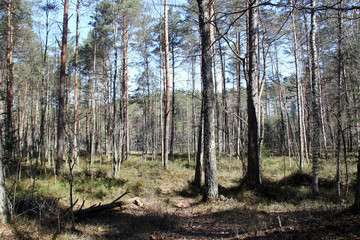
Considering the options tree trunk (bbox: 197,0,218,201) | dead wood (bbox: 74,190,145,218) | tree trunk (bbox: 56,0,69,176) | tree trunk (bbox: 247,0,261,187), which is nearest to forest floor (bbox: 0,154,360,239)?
dead wood (bbox: 74,190,145,218)

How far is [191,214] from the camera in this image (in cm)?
603

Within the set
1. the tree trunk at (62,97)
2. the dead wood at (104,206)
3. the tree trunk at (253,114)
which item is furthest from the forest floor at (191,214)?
the tree trunk at (62,97)

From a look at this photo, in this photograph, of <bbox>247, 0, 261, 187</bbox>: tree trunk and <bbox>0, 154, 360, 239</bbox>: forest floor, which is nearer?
→ <bbox>0, 154, 360, 239</bbox>: forest floor

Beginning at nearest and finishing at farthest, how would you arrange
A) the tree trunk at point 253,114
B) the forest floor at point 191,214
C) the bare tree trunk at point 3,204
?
the forest floor at point 191,214 < the bare tree trunk at point 3,204 < the tree trunk at point 253,114

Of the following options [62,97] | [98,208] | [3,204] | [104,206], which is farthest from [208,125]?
[62,97]

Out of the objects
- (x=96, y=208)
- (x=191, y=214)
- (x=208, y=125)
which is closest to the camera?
(x=96, y=208)

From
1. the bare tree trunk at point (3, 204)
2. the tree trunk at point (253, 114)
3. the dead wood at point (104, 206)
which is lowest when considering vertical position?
the dead wood at point (104, 206)

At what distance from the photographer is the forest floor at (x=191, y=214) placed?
3672 millimetres

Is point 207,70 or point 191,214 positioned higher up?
point 207,70

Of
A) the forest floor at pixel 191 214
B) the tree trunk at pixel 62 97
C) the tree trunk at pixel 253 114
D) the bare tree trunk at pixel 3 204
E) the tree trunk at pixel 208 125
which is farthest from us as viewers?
the tree trunk at pixel 62 97

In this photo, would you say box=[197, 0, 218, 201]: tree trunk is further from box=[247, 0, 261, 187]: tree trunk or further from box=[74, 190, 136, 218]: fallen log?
box=[74, 190, 136, 218]: fallen log

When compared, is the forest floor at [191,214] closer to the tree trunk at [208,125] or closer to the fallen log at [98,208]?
the fallen log at [98,208]

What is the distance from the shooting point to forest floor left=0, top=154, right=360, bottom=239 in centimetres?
367

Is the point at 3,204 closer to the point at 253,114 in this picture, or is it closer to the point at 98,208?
the point at 98,208
